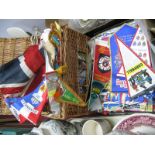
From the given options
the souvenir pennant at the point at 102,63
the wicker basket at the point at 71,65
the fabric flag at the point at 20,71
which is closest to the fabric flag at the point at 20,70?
the fabric flag at the point at 20,71

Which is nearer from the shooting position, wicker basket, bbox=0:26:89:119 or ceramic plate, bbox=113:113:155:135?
ceramic plate, bbox=113:113:155:135

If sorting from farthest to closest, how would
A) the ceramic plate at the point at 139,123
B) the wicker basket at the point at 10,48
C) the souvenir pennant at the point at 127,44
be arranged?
the wicker basket at the point at 10,48, the souvenir pennant at the point at 127,44, the ceramic plate at the point at 139,123

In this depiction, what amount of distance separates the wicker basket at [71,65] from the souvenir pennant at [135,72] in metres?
0.21

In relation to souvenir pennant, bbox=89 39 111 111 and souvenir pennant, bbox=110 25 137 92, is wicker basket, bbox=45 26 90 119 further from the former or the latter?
souvenir pennant, bbox=110 25 137 92

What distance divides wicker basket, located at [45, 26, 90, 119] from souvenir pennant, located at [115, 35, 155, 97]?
21 cm

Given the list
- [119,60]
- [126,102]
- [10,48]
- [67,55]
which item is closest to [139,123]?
[126,102]

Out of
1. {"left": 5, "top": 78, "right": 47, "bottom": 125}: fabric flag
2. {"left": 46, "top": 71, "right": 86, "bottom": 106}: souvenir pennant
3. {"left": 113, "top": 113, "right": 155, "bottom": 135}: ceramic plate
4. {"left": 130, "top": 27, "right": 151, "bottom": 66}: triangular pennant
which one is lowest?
{"left": 113, "top": 113, "right": 155, "bottom": 135}: ceramic plate

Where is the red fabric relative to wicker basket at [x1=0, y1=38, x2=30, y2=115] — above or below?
below

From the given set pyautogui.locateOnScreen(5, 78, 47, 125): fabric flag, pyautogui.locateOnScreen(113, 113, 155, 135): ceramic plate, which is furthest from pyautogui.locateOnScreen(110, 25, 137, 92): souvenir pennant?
pyautogui.locateOnScreen(5, 78, 47, 125): fabric flag

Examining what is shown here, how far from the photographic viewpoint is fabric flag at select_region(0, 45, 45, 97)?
1.21m

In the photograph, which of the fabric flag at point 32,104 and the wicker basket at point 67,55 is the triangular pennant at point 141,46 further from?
the fabric flag at point 32,104

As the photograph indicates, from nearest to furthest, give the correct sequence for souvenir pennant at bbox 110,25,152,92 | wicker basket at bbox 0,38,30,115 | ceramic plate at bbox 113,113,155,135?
ceramic plate at bbox 113,113,155,135, souvenir pennant at bbox 110,25,152,92, wicker basket at bbox 0,38,30,115

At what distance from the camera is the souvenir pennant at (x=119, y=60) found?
1273mm
